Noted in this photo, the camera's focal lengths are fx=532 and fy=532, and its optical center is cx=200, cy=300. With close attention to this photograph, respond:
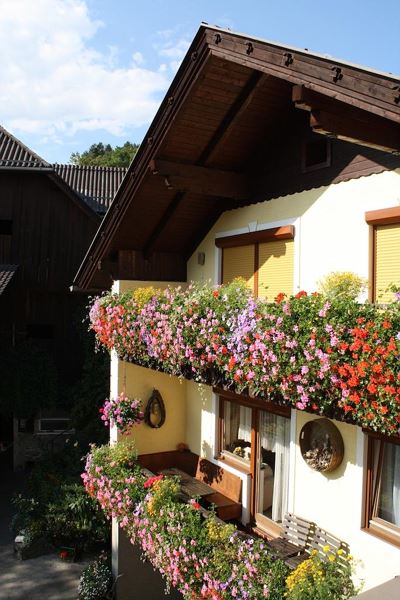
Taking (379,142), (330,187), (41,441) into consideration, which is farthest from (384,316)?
(41,441)

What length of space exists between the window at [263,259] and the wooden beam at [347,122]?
2527mm

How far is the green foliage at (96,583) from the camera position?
1106cm

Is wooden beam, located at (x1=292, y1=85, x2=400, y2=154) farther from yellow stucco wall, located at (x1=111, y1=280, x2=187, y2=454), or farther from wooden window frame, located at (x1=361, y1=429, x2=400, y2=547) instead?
yellow stucco wall, located at (x1=111, y1=280, x2=187, y2=454)

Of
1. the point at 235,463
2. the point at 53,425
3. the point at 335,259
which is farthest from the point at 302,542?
the point at 53,425

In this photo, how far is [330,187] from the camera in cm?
775

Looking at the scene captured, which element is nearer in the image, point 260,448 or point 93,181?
point 260,448

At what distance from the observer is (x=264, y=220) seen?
908 cm

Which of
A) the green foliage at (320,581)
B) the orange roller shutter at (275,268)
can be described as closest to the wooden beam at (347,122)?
the orange roller shutter at (275,268)

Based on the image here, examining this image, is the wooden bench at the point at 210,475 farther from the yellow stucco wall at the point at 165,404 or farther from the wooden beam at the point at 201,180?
the wooden beam at the point at 201,180

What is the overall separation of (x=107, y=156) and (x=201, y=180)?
60375 mm

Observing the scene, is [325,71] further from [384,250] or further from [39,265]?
[39,265]

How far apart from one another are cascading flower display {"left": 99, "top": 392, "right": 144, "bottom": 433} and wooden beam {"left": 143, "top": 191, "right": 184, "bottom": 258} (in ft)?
9.91

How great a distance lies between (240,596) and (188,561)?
1.05 metres

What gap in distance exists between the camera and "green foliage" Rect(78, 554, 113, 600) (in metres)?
11.1
